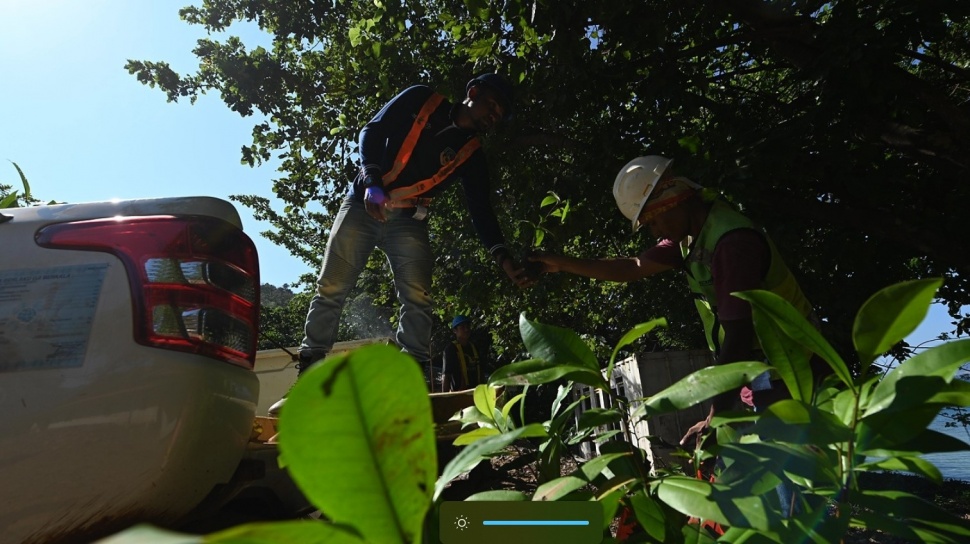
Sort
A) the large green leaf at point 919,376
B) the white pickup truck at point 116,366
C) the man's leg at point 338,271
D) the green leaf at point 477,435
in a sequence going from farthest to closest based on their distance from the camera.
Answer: the man's leg at point 338,271
the white pickup truck at point 116,366
the green leaf at point 477,435
the large green leaf at point 919,376

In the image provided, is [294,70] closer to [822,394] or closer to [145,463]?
[145,463]

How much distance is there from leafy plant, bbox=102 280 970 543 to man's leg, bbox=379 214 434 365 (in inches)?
105

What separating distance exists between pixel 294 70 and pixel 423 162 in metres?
4.71

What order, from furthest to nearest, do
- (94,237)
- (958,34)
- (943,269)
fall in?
1. (958,34)
2. (943,269)
3. (94,237)

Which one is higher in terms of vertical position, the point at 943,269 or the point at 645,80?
the point at 645,80

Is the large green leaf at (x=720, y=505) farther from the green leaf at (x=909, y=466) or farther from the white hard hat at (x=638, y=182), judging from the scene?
the white hard hat at (x=638, y=182)

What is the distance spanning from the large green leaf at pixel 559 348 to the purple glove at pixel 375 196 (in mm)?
2522

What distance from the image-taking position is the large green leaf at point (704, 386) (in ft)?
1.89

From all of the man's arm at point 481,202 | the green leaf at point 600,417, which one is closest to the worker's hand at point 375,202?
the man's arm at point 481,202

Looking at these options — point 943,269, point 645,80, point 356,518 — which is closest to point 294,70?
point 645,80

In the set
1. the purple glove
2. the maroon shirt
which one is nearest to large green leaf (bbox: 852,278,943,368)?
the maroon shirt

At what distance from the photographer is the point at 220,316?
1.94 meters

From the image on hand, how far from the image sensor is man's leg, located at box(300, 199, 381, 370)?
10.6 ft

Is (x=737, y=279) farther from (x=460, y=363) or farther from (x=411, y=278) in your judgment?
(x=460, y=363)
